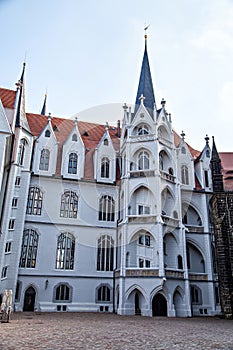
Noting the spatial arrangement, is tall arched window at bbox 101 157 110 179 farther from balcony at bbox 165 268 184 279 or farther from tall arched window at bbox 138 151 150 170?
balcony at bbox 165 268 184 279

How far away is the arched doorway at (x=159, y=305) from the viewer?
24.8 meters

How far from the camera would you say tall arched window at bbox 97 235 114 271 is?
27.9 metres

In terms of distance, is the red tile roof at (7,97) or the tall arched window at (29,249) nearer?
the tall arched window at (29,249)

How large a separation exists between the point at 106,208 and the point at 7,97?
14.6m

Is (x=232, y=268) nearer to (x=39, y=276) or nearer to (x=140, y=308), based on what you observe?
(x=140, y=308)

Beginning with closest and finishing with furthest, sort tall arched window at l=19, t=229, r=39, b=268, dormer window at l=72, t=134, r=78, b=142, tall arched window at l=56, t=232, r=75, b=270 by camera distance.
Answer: tall arched window at l=19, t=229, r=39, b=268
tall arched window at l=56, t=232, r=75, b=270
dormer window at l=72, t=134, r=78, b=142

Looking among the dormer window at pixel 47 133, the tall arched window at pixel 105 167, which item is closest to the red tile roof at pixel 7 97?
the dormer window at pixel 47 133

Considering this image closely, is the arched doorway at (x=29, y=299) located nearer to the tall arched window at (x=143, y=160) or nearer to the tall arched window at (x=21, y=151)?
the tall arched window at (x=21, y=151)

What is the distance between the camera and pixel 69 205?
1143 inches

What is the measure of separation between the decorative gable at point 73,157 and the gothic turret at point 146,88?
708cm

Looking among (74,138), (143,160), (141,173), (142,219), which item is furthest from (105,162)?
(142,219)

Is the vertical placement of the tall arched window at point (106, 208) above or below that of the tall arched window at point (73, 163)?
below

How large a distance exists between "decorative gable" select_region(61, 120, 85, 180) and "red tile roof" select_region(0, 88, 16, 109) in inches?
251

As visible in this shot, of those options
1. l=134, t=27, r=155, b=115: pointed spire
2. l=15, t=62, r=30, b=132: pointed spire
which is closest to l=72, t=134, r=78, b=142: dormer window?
l=15, t=62, r=30, b=132: pointed spire
